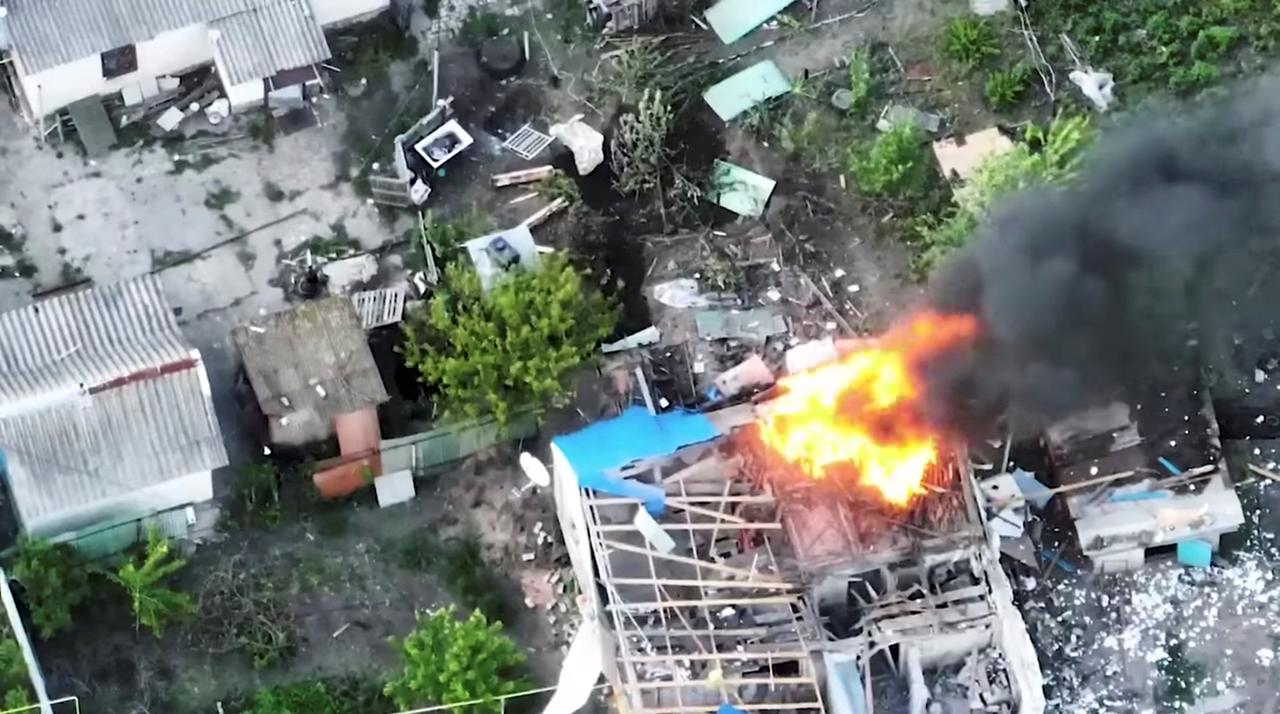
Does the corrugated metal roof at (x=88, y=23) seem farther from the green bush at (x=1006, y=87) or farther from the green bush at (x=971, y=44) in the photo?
the green bush at (x=1006, y=87)

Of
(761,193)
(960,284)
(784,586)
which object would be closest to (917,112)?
(761,193)

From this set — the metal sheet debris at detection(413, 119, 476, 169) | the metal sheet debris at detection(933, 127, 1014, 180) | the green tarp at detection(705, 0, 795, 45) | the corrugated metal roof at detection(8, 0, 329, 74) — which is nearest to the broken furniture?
the metal sheet debris at detection(933, 127, 1014, 180)

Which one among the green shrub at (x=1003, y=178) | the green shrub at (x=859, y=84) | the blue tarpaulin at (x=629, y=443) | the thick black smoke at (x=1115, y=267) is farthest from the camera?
the green shrub at (x=859, y=84)

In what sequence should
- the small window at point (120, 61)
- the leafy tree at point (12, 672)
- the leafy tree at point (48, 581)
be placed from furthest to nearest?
the small window at point (120, 61)
the leafy tree at point (48, 581)
the leafy tree at point (12, 672)

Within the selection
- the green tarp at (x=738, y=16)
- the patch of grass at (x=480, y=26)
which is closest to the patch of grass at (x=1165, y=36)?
the green tarp at (x=738, y=16)

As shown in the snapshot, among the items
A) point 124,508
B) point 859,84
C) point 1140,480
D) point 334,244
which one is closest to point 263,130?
point 334,244

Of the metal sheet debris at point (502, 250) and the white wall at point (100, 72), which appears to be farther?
the white wall at point (100, 72)

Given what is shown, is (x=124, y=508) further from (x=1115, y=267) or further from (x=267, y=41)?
(x=1115, y=267)
